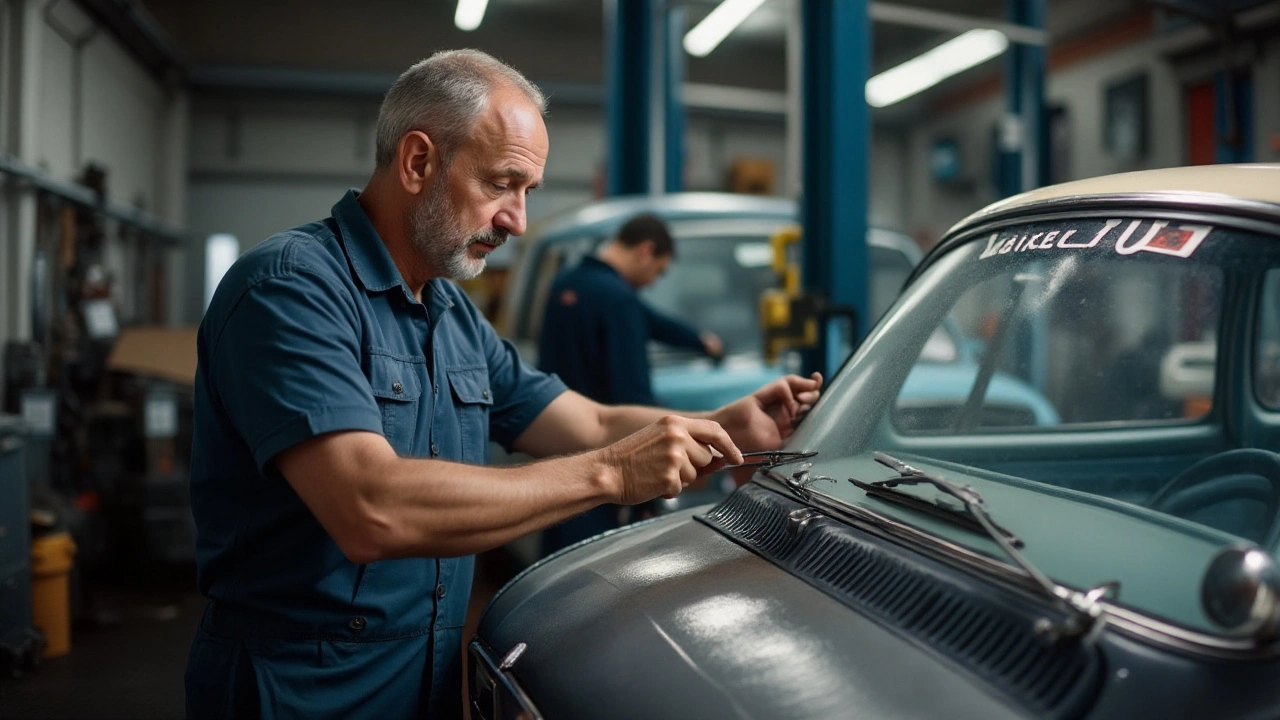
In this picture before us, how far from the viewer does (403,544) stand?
1.55m

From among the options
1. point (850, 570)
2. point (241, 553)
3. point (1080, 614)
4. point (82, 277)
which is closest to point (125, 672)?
point (241, 553)

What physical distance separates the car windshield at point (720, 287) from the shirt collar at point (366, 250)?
3.35 meters

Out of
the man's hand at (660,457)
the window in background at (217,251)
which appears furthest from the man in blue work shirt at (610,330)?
the window in background at (217,251)

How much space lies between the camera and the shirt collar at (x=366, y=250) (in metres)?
1.90

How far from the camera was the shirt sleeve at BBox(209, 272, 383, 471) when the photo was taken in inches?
62.0

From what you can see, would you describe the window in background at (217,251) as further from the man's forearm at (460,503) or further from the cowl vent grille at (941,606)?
the cowl vent grille at (941,606)

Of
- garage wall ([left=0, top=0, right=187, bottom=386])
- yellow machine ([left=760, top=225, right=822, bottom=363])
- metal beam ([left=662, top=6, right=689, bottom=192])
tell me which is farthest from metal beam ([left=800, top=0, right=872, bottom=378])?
garage wall ([left=0, top=0, right=187, bottom=386])

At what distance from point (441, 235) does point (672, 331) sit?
3046 millimetres

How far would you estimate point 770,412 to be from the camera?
229cm

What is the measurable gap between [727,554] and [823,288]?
8.81 ft

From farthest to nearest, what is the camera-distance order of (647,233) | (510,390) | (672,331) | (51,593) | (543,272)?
(543,272)
(51,593)
(672,331)
(647,233)
(510,390)

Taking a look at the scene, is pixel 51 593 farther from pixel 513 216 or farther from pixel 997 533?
pixel 997 533

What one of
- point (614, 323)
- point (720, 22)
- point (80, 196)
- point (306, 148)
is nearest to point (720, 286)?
point (614, 323)

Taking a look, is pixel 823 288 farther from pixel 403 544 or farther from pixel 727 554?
pixel 403 544
